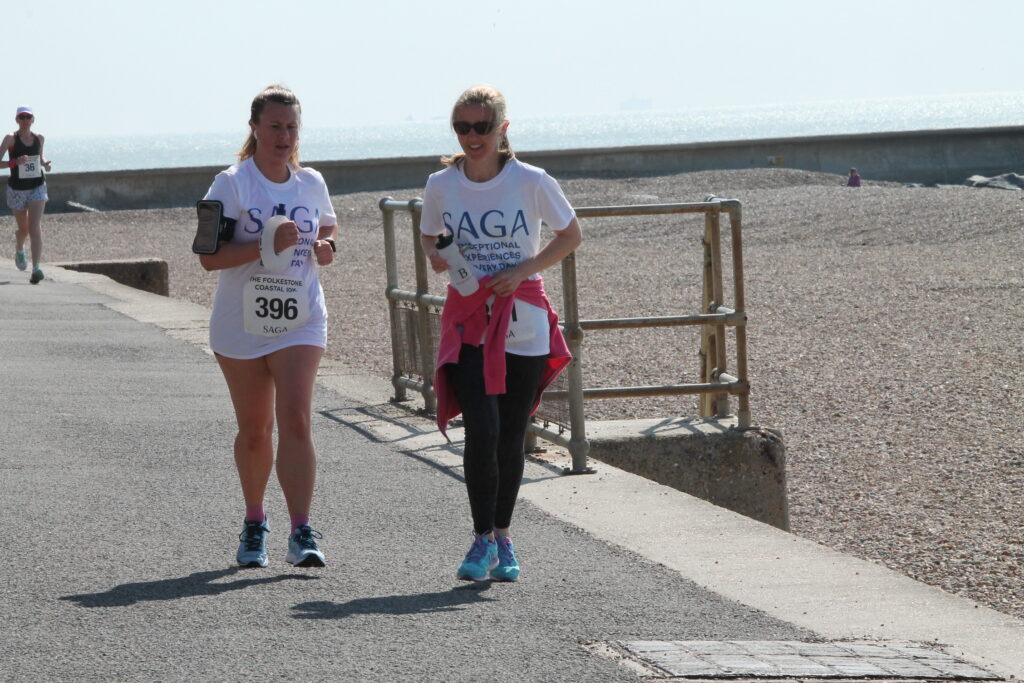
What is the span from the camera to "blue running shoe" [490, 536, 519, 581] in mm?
5047

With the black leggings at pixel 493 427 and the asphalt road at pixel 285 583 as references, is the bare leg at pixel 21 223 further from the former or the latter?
the black leggings at pixel 493 427

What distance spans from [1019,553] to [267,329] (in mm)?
4359

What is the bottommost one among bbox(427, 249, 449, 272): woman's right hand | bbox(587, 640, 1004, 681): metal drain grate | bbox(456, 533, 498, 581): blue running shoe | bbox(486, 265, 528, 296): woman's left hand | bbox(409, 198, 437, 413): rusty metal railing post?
bbox(587, 640, 1004, 681): metal drain grate

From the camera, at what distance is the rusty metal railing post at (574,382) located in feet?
22.6

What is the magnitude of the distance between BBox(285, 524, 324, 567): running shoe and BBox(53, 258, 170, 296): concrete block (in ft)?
42.5

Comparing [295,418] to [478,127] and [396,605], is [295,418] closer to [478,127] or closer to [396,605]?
[396,605]

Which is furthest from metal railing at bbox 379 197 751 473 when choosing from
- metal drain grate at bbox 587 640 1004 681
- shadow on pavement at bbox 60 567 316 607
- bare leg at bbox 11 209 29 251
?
bare leg at bbox 11 209 29 251

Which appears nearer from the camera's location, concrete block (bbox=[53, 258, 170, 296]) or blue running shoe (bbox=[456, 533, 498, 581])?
blue running shoe (bbox=[456, 533, 498, 581])

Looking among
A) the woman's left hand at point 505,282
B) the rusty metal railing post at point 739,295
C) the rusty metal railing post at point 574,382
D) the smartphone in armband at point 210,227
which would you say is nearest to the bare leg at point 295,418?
the smartphone in armband at point 210,227

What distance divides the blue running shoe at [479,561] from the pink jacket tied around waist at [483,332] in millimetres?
442

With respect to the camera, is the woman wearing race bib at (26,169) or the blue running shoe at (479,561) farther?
the woman wearing race bib at (26,169)

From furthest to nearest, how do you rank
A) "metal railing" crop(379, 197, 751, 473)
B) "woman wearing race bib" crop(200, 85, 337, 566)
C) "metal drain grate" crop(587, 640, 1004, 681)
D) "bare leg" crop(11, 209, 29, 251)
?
1. "bare leg" crop(11, 209, 29, 251)
2. "metal railing" crop(379, 197, 751, 473)
3. "woman wearing race bib" crop(200, 85, 337, 566)
4. "metal drain grate" crop(587, 640, 1004, 681)

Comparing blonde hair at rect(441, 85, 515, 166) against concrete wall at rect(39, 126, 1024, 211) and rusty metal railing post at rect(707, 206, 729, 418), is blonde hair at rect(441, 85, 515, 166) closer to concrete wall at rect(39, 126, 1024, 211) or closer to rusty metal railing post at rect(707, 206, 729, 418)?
rusty metal railing post at rect(707, 206, 729, 418)

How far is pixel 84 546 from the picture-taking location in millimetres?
5445
